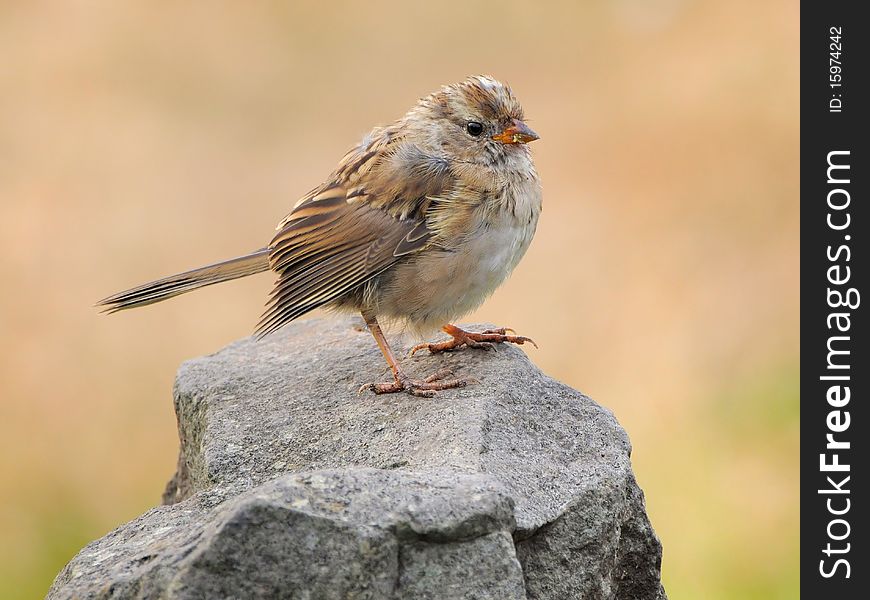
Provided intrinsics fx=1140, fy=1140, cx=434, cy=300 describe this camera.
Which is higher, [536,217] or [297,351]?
[536,217]

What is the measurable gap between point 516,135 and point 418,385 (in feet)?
4.33

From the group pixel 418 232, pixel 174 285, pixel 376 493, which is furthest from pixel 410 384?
pixel 376 493

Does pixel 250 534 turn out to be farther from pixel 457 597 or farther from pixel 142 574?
pixel 457 597

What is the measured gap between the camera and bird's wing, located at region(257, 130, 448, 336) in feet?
16.1

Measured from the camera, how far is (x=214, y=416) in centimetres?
455

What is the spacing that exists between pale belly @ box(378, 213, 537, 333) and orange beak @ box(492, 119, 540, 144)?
1.39 ft

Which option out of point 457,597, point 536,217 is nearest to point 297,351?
point 536,217

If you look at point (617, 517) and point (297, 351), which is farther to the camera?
point (297, 351)

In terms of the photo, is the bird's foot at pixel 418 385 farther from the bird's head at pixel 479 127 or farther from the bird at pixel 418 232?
the bird's head at pixel 479 127

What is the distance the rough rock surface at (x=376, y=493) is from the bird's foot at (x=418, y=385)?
0.15 feet

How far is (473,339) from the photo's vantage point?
504 centimetres

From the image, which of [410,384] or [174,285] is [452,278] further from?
[174,285]

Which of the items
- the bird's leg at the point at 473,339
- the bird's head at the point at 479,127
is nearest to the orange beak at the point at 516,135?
the bird's head at the point at 479,127

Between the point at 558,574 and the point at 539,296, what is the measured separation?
5.55 meters
